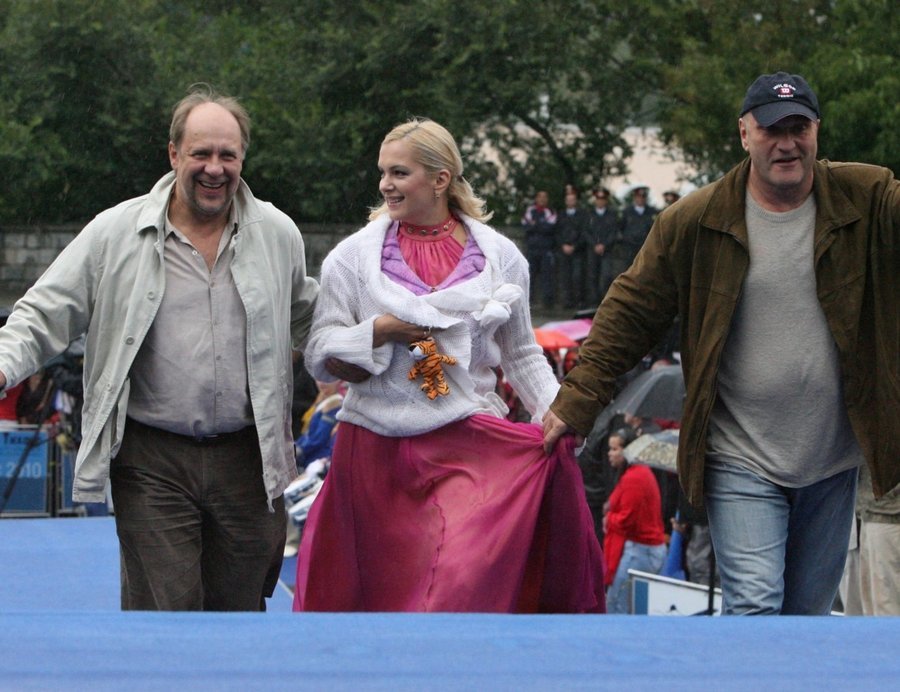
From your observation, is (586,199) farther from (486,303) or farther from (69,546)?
(486,303)

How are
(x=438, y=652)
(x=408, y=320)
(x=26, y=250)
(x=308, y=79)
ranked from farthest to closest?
(x=26, y=250) → (x=308, y=79) → (x=408, y=320) → (x=438, y=652)

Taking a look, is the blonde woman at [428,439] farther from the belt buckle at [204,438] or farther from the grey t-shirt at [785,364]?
the grey t-shirt at [785,364]

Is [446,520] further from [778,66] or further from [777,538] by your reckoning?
[778,66]

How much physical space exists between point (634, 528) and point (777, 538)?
18.2 ft

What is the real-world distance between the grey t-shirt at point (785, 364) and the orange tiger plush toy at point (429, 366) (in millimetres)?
950

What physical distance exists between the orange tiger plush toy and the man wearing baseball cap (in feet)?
2.69

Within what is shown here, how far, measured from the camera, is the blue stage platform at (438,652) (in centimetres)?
366

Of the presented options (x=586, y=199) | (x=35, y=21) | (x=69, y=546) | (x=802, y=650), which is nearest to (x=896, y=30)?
(x=586, y=199)

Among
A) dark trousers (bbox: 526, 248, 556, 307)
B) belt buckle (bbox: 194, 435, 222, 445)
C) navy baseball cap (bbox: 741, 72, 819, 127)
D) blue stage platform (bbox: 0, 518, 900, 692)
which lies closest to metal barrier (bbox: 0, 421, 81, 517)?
belt buckle (bbox: 194, 435, 222, 445)

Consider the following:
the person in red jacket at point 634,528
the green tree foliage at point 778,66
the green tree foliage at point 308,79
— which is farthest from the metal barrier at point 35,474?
the green tree foliage at point 308,79

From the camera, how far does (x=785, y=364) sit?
5453 mm

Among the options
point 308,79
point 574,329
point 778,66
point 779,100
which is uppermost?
point 308,79

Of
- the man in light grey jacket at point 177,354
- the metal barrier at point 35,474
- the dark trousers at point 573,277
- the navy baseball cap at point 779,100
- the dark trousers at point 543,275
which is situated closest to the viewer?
the navy baseball cap at point 779,100

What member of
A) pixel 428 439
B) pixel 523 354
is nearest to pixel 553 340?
pixel 523 354
